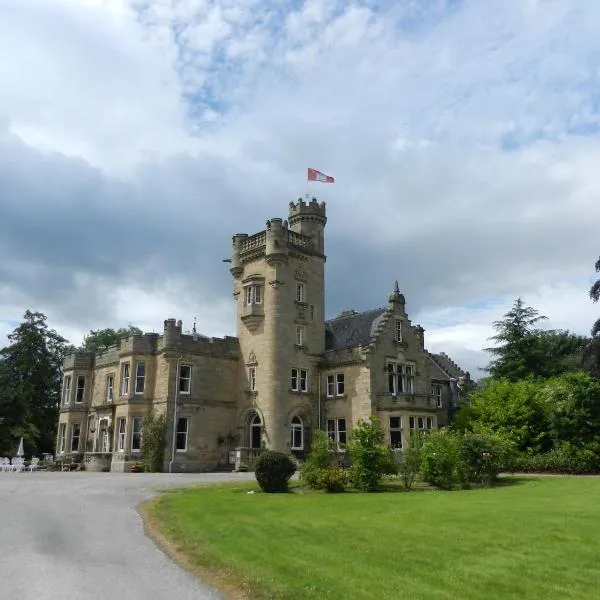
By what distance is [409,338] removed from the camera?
44.5 m

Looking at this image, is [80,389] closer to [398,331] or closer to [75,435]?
[75,435]

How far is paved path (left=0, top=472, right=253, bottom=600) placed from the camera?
8.53 m

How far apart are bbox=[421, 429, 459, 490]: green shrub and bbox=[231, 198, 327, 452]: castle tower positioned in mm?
17483

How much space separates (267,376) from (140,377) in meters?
8.84

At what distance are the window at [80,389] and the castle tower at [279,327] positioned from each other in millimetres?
14187

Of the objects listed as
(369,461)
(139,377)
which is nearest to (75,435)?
(139,377)

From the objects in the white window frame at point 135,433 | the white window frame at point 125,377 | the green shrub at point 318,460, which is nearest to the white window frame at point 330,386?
the white window frame at point 135,433

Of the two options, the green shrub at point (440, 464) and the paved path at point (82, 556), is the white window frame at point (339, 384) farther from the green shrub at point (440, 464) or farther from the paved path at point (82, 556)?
the paved path at point (82, 556)

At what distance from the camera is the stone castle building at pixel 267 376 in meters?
40.4

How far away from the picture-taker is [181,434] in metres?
40.5

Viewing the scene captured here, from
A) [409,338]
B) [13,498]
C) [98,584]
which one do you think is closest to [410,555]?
[98,584]

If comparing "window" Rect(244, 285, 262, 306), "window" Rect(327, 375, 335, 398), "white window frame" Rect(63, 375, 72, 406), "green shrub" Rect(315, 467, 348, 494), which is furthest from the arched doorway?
"green shrub" Rect(315, 467, 348, 494)

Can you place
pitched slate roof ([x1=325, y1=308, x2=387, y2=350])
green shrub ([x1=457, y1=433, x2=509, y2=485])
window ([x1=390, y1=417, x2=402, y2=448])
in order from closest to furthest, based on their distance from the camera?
green shrub ([x1=457, y1=433, x2=509, y2=485]), window ([x1=390, y1=417, x2=402, y2=448]), pitched slate roof ([x1=325, y1=308, x2=387, y2=350])

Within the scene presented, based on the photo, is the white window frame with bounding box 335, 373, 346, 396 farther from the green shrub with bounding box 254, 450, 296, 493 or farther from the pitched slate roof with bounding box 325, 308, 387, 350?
the green shrub with bounding box 254, 450, 296, 493
